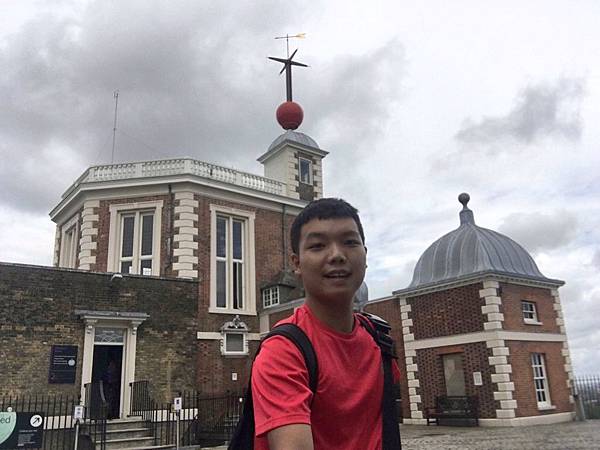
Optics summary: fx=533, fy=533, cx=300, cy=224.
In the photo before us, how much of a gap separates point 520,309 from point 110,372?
42.1 feet

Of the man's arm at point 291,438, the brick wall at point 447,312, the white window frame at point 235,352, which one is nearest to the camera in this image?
the man's arm at point 291,438

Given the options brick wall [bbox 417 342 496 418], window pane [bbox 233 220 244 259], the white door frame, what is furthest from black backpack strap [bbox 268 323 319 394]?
window pane [bbox 233 220 244 259]

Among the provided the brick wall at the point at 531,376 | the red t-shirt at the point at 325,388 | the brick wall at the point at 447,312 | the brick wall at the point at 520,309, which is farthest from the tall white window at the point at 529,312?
the red t-shirt at the point at 325,388

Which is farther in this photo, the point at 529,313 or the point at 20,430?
the point at 529,313

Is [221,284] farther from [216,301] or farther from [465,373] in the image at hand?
[465,373]

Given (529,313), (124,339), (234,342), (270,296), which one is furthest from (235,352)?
(529,313)

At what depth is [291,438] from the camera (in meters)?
1.27

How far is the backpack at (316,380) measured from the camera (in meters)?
1.44

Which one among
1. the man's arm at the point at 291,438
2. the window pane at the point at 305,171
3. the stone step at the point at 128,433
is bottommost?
the stone step at the point at 128,433

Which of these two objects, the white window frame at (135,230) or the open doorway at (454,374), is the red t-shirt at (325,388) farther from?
the white window frame at (135,230)

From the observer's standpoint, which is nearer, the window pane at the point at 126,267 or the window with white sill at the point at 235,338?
the window with white sill at the point at 235,338

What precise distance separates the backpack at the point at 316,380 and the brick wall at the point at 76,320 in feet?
Result: 46.8

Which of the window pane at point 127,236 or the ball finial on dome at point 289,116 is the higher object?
the ball finial on dome at point 289,116

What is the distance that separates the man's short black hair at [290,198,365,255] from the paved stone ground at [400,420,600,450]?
418 inches
